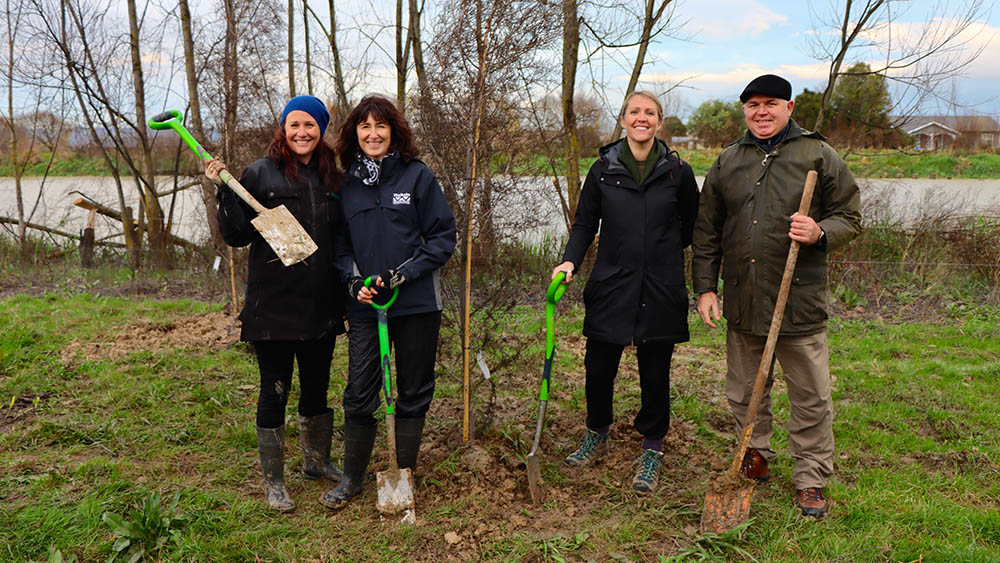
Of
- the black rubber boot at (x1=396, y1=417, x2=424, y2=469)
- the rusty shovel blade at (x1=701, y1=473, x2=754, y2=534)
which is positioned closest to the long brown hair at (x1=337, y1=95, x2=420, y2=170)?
the black rubber boot at (x1=396, y1=417, x2=424, y2=469)

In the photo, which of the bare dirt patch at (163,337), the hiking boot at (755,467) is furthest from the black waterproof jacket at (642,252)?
the bare dirt patch at (163,337)

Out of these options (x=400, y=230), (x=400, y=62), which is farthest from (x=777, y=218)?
(x=400, y=62)

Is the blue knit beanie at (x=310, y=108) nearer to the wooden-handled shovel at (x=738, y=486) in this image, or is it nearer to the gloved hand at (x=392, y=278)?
the gloved hand at (x=392, y=278)

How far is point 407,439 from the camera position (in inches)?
124

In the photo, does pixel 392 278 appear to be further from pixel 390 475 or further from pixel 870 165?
pixel 870 165

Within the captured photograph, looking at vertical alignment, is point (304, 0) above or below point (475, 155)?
above

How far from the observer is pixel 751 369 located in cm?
326

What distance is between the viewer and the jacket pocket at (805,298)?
9.68 ft

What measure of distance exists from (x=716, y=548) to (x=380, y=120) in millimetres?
2391

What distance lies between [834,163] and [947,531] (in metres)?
1.71

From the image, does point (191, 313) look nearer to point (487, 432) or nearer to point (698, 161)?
point (487, 432)

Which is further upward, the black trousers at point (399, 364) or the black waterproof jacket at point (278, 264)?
the black waterproof jacket at point (278, 264)

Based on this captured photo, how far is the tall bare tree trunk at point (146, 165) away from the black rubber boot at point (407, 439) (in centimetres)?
739

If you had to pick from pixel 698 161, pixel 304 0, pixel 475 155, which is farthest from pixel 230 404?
pixel 698 161
